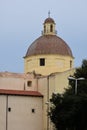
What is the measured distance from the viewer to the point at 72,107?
190 ft

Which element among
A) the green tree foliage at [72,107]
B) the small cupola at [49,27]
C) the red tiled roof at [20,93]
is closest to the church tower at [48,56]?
the small cupola at [49,27]

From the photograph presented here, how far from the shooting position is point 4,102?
238 ft

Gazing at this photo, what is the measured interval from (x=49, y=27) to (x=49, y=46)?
4.51 m

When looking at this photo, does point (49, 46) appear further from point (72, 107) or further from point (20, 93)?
point (72, 107)

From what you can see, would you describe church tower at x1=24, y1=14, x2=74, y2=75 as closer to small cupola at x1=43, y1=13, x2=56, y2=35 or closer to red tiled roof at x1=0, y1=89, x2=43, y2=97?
small cupola at x1=43, y1=13, x2=56, y2=35

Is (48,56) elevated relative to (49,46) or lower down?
lower down

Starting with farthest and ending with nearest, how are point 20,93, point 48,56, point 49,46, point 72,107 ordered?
1. point 49,46
2. point 48,56
3. point 20,93
4. point 72,107

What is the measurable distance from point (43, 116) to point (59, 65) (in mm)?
8949

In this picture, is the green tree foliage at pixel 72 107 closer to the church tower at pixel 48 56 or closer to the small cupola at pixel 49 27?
the church tower at pixel 48 56

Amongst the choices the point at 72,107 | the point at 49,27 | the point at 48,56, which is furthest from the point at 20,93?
the point at 72,107

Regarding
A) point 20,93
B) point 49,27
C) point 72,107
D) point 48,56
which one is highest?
point 49,27

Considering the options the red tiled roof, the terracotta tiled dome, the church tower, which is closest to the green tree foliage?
the red tiled roof

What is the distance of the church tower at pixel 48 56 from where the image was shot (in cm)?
7912

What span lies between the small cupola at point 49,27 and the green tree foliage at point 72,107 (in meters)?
19.3
